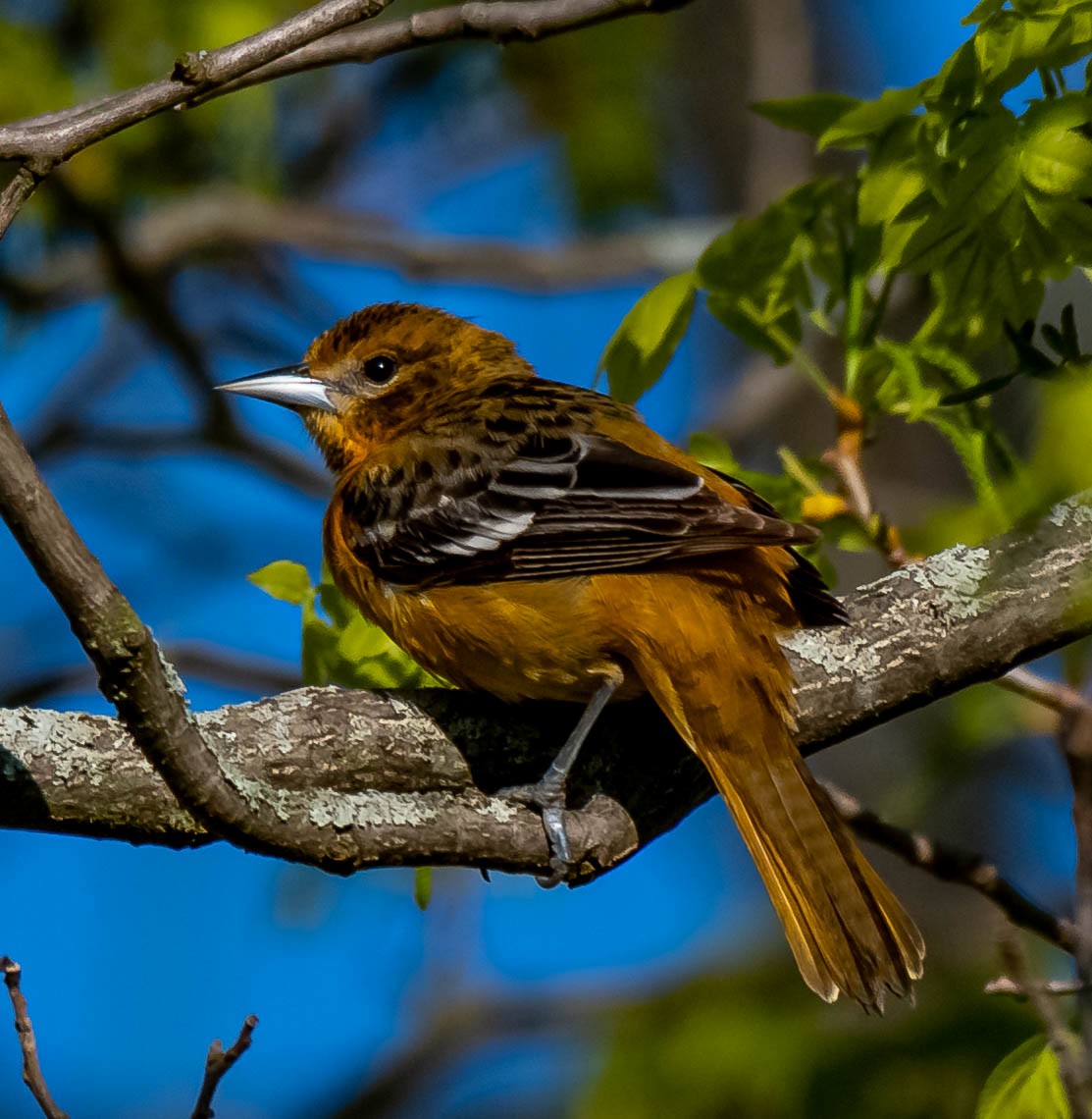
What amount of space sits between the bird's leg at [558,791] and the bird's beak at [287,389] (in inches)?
66.2

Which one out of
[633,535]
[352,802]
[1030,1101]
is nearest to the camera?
[1030,1101]

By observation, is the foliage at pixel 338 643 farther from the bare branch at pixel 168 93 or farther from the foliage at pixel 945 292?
the bare branch at pixel 168 93

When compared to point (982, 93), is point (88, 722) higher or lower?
lower

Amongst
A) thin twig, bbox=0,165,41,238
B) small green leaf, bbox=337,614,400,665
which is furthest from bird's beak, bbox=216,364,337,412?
thin twig, bbox=0,165,41,238

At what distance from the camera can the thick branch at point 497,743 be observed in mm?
3305

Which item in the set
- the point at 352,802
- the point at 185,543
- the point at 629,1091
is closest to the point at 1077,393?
the point at 352,802

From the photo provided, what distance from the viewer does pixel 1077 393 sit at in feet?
6.97

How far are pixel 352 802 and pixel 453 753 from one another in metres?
0.73

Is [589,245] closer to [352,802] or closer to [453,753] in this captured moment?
[453,753]

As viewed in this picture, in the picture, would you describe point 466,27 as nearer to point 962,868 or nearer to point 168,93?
point 168,93

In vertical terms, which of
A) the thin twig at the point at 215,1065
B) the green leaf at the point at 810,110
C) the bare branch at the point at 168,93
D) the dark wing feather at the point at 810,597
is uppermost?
the green leaf at the point at 810,110

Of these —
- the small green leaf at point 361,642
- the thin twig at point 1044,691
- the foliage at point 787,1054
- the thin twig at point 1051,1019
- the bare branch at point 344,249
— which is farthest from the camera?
the bare branch at point 344,249

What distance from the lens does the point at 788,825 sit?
12.4 ft

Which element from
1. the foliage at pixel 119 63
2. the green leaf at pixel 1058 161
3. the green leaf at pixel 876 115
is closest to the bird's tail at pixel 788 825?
the green leaf at pixel 876 115
